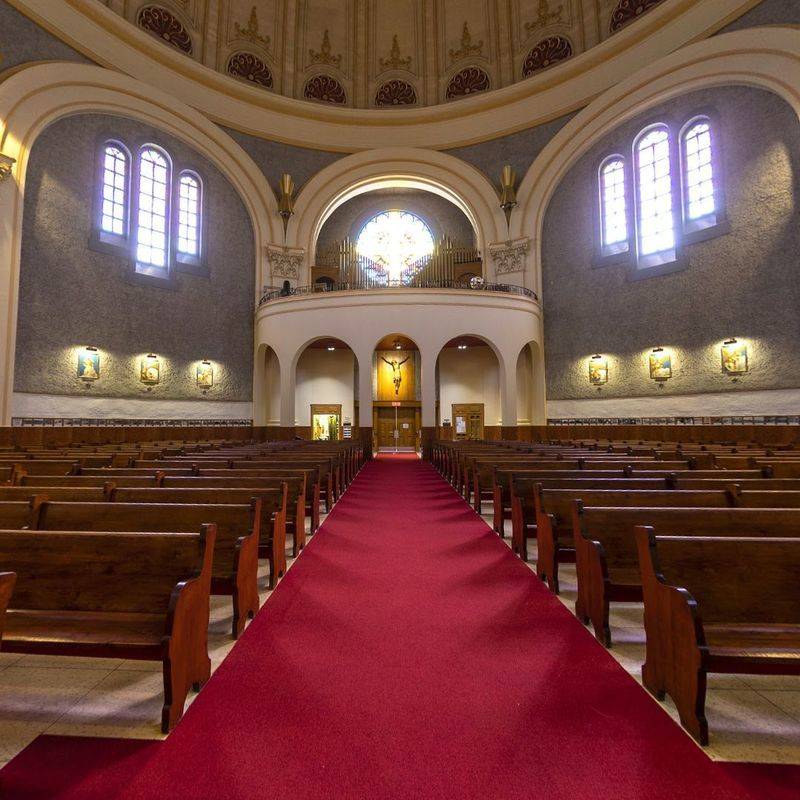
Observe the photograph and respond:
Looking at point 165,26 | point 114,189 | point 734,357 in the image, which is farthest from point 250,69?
point 734,357

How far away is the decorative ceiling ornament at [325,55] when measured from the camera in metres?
19.9

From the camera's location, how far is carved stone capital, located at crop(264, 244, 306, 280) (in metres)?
18.6

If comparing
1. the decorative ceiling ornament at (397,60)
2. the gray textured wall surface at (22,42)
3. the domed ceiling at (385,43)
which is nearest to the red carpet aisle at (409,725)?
the gray textured wall surface at (22,42)

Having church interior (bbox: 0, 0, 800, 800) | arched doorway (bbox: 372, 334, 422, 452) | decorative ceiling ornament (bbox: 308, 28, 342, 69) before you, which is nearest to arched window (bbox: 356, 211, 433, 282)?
church interior (bbox: 0, 0, 800, 800)

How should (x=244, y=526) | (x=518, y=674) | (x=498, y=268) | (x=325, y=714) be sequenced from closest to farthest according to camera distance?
(x=325, y=714) < (x=518, y=674) < (x=244, y=526) < (x=498, y=268)

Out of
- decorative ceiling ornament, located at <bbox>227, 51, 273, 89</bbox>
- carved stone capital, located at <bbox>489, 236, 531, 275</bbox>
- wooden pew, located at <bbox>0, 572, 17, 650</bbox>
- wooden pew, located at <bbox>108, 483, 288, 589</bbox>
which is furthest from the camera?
decorative ceiling ornament, located at <bbox>227, 51, 273, 89</bbox>

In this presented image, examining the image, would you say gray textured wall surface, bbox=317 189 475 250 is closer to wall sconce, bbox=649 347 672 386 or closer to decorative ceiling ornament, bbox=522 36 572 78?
decorative ceiling ornament, bbox=522 36 572 78

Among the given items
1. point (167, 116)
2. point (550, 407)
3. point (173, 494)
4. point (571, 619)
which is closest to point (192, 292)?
point (167, 116)

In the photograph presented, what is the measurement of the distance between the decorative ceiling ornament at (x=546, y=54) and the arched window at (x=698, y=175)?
634 centimetres

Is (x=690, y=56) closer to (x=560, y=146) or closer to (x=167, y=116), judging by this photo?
(x=560, y=146)

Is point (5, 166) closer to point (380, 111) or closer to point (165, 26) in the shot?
point (165, 26)

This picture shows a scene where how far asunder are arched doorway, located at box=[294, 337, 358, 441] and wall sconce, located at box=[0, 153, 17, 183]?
36.2ft

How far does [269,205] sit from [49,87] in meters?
7.18

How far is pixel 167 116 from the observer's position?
643 inches
